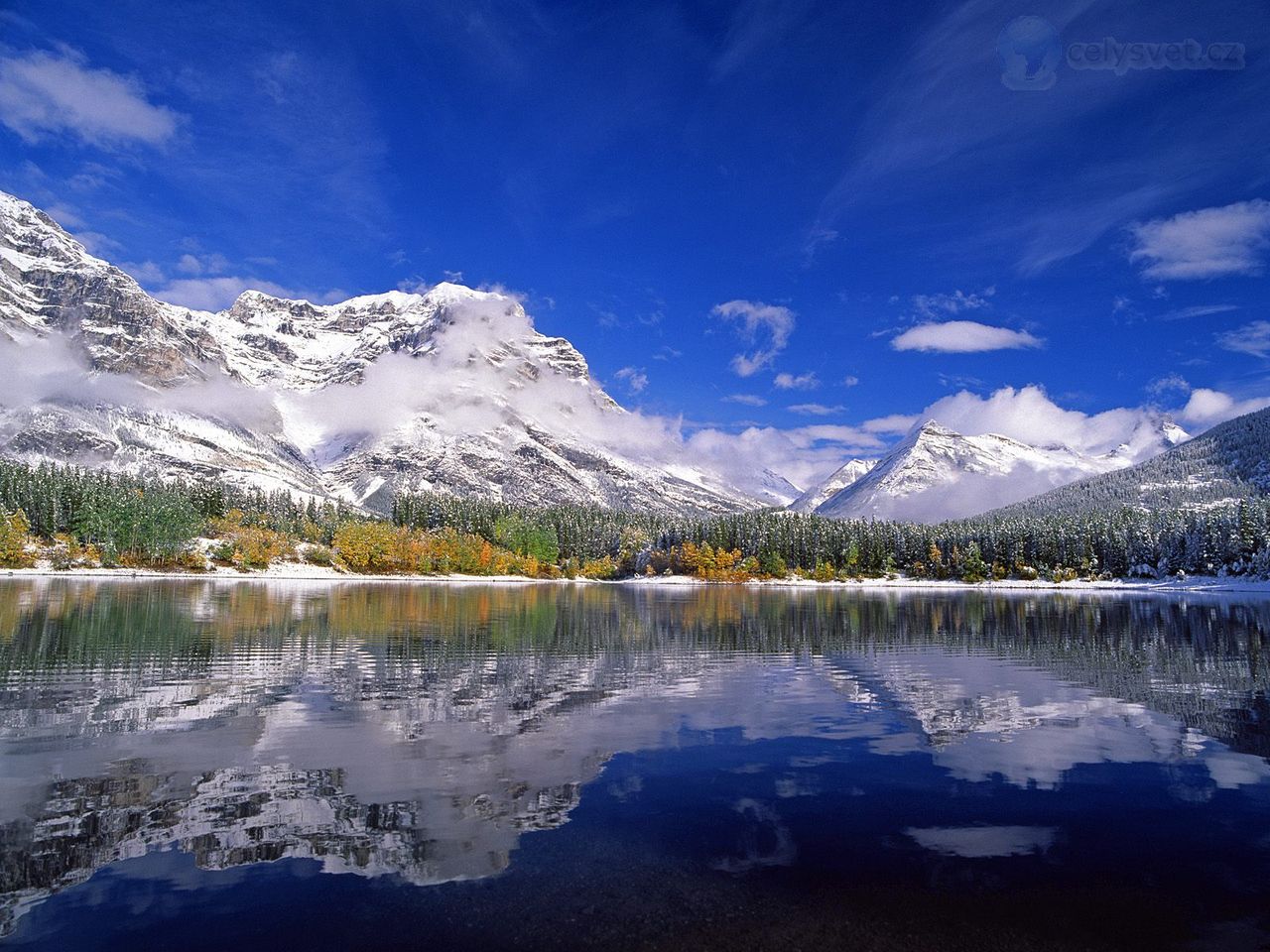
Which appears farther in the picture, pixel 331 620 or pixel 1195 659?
pixel 331 620

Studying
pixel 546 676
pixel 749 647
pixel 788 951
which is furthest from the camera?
pixel 749 647

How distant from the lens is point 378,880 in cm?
1479

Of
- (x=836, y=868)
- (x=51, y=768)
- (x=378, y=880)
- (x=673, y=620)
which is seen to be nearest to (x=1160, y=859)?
(x=836, y=868)

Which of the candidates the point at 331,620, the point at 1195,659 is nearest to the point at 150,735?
the point at 331,620

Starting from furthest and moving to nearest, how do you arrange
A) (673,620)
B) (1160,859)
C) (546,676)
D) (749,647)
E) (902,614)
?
(902,614) < (673,620) < (749,647) < (546,676) < (1160,859)

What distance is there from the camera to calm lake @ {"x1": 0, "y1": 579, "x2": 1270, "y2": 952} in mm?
13297

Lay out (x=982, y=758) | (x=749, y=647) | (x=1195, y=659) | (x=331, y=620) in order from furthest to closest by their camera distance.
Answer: (x=331, y=620), (x=749, y=647), (x=1195, y=659), (x=982, y=758)

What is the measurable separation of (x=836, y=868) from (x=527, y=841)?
670cm

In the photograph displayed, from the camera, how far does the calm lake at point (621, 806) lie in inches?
523

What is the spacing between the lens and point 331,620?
236 ft

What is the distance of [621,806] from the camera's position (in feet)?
64.3

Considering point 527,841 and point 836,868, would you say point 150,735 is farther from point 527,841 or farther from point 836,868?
point 836,868

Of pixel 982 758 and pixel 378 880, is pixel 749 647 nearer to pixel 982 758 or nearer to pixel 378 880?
pixel 982 758

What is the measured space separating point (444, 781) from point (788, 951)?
38.5 feet
